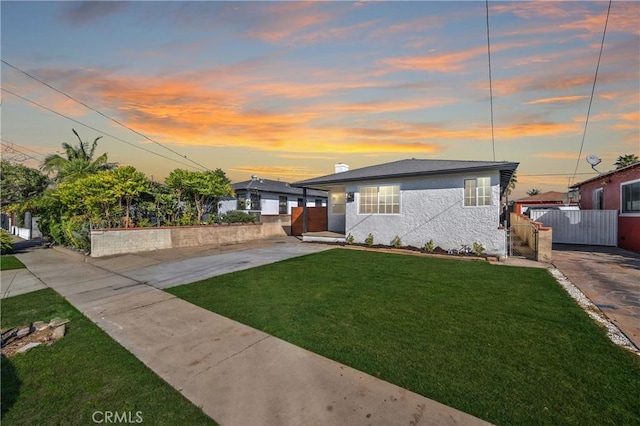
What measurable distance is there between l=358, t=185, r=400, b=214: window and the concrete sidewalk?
32.6ft

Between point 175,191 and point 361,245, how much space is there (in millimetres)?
10362

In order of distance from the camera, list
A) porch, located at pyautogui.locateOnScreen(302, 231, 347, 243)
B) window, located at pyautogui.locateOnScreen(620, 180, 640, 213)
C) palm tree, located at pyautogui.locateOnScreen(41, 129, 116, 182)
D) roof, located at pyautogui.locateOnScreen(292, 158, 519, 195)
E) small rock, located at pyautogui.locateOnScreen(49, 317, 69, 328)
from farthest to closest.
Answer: palm tree, located at pyautogui.locateOnScreen(41, 129, 116, 182) < porch, located at pyautogui.locateOnScreen(302, 231, 347, 243) < window, located at pyautogui.locateOnScreen(620, 180, 640, 213) < roof, located at pyautogui.locateOnScreen(292, 158, 519, 195) < small rock, located at pyautogui.locateOnScreen(49, 317, 69, 328)

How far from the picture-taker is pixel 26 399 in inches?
105

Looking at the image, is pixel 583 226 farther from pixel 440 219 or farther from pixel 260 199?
pixel 260 199

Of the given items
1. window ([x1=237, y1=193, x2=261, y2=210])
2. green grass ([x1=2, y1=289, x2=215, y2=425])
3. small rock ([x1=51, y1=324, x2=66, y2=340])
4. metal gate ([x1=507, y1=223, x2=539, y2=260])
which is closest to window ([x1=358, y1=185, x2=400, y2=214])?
metal gate ([x1=507, y1=223, x2=539, y2=260])

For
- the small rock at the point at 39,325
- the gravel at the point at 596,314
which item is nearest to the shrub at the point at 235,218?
the small rock at the point at 39,325

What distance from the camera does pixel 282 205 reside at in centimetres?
2691

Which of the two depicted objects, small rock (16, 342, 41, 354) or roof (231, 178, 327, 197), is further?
roof (231, 178, 327, 197)

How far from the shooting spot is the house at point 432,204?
10547 millimetres

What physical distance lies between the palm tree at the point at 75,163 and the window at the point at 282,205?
1379 cm

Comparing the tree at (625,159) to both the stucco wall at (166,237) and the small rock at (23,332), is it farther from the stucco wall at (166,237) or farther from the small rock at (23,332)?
the small rock at (23,332)

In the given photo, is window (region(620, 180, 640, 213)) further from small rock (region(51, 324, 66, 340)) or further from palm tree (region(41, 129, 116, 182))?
palm tree (region(41, 129, 116, 182))

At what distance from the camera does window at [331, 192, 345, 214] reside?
1731cm

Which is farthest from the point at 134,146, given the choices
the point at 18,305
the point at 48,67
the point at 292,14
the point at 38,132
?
the point at 18,305
